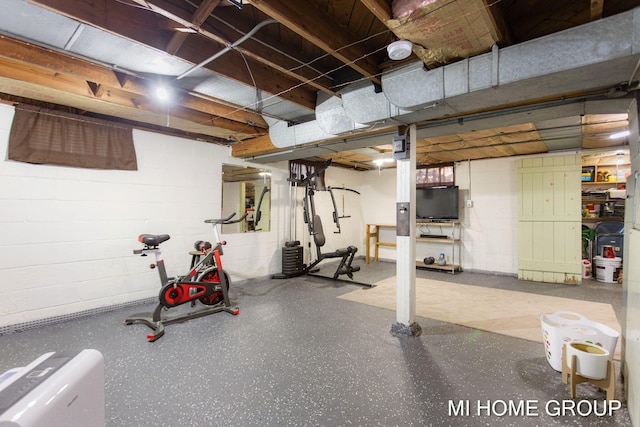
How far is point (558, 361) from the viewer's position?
2135 millimetres

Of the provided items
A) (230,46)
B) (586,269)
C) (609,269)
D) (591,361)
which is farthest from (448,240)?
(230,46)

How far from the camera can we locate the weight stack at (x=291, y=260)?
17.1 feet

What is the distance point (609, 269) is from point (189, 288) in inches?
261

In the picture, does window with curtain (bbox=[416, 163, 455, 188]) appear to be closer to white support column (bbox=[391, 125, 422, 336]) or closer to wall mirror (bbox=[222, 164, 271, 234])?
wall mirror (bbox=[222, 164, 271, 234])

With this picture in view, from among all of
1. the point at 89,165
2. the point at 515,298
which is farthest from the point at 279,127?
the point at 515,298

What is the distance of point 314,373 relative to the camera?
2.14m

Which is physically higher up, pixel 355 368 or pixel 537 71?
pixel 537 71

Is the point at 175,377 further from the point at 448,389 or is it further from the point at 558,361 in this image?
the point at 558,361

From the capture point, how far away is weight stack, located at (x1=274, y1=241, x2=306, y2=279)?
5203mm

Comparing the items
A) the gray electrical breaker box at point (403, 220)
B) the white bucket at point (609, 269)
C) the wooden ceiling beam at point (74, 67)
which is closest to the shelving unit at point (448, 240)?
the white bucket at point (609, 269)

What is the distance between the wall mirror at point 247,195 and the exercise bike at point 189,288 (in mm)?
1085

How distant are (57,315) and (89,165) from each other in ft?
5.62

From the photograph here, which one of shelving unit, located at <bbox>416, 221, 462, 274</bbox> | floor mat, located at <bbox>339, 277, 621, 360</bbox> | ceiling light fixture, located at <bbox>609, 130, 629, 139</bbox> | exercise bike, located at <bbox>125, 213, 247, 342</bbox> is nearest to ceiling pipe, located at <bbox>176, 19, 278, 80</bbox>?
exercise bike, located at <bbox>125, 213, 247, 342</bbox>

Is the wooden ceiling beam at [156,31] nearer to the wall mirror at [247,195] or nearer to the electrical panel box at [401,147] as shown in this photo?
the electrical panel box at [401,147]
